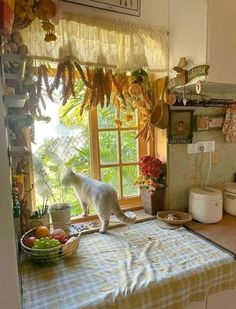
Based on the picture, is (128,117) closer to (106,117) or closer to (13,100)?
(106,117)

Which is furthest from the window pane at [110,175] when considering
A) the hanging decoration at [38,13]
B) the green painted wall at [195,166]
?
the hanging decoration at [38,13]

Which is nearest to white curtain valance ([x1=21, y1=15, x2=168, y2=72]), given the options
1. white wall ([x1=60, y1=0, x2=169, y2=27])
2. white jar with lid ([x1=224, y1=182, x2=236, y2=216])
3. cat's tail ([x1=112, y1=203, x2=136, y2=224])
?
white wall ([x1=60, y1=0, x2=169, y2=27])

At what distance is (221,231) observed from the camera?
139 centimetres

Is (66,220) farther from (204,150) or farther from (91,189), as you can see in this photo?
(204,150)

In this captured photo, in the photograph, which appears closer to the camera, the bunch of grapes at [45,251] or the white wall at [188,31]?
the bunch of grapes at [45,251]

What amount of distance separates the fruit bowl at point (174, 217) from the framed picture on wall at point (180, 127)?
463mm

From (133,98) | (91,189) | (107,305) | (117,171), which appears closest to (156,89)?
(133,98)

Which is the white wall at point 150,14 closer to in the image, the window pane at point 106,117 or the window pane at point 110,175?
the window pane at point 106,117

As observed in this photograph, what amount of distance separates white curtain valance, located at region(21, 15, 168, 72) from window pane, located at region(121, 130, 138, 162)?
45 cm

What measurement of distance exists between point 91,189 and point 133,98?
0.61m

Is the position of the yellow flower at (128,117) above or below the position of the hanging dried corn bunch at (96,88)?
below

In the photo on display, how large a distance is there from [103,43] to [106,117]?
1.49 feet

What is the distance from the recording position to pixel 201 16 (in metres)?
1.22

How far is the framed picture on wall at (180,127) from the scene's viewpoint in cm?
156
